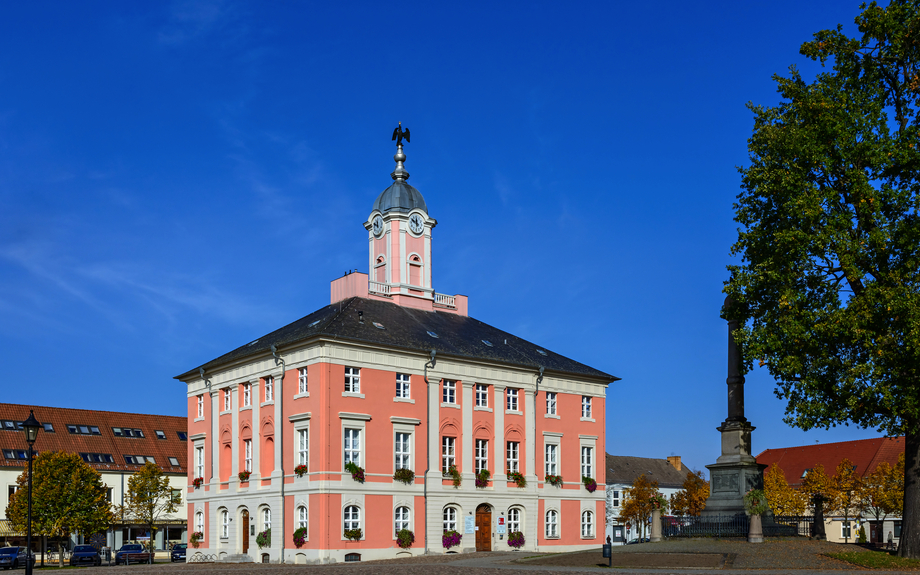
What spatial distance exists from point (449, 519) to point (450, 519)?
0.08 meters

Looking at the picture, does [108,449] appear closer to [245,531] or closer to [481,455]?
[245,531]

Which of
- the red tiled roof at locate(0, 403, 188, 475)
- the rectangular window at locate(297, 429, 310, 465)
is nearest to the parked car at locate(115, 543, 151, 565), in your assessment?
the red tiled roof at locate(0, 403, 188, 475)

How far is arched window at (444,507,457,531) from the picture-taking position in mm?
48500

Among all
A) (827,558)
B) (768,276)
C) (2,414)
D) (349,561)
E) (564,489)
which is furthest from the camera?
(2,414)

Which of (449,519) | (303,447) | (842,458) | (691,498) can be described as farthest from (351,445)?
(842,458)

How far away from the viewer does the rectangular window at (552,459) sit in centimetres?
5341

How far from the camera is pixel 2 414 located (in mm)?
74562

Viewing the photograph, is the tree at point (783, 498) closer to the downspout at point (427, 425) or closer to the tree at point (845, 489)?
the tree at point (845, 489)

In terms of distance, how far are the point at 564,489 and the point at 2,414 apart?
45311mm

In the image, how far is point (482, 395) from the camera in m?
51.2

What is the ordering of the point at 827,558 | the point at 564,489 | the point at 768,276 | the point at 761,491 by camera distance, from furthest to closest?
1. the point at 564,489
2. the point at 761,491
3. the point at 768,276
4. the point at 827,558

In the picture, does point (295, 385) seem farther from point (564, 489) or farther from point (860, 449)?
point (860, 449)

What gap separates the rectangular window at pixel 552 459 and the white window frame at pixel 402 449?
921 cm

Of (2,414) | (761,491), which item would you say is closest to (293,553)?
(761,491)
